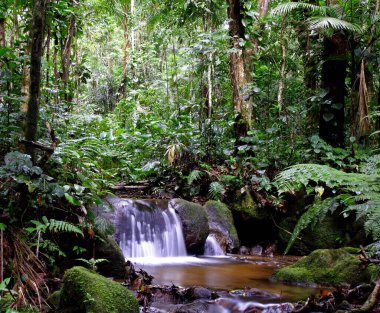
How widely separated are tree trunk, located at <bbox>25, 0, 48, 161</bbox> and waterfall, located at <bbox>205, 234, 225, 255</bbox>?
4296mm

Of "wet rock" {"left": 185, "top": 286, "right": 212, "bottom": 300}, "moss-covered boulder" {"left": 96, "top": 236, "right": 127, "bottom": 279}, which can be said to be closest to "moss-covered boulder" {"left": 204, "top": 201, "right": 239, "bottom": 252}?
"moss-covered boulder" {"left": 96, "top": 236, "right": 127, "bottom": 279}

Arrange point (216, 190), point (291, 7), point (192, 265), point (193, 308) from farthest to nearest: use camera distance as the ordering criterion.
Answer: point (216, 190)
point (291, 7)
point (192, 265)
point (193, 308)

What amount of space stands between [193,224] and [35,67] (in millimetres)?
4354

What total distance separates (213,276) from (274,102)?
15.1 ft

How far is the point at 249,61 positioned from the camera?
346 inches

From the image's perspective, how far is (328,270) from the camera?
454 centimetres

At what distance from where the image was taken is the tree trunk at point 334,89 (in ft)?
24.1

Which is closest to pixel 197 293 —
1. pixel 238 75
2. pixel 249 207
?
pixel 249 207

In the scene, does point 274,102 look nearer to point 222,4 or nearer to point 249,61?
point 249,61

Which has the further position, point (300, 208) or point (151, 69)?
point (151, 69)

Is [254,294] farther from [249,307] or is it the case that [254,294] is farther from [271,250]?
[271,250]

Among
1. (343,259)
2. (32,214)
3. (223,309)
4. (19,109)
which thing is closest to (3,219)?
(32,214)

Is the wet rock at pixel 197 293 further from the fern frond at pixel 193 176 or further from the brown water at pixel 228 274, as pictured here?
the fern frond at pixel 193 176

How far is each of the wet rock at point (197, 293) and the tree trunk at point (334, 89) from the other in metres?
4.76
